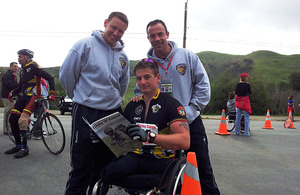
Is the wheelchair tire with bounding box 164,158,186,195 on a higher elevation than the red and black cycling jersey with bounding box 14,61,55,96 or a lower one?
lower

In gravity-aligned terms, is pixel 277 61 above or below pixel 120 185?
above

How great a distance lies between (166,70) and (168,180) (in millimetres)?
1174

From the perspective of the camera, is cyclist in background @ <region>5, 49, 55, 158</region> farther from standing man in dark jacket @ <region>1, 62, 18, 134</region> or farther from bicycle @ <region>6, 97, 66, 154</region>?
standing man in dark jacket @ <region>1, 62, 18, 134</region>

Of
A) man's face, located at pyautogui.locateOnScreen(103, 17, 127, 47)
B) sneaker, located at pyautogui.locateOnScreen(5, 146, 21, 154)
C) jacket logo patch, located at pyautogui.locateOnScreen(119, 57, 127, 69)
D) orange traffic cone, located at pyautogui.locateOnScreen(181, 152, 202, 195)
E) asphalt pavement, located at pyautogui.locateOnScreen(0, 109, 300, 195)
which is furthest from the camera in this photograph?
sneaker, located at pyautogui.locateOnScreen(5, 146, 21, 154)

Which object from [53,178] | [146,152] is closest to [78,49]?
[146,152]

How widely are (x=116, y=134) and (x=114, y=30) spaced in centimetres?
106

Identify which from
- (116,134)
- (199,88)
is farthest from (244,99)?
(116,134)

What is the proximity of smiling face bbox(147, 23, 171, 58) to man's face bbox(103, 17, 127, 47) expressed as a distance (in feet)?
0.92

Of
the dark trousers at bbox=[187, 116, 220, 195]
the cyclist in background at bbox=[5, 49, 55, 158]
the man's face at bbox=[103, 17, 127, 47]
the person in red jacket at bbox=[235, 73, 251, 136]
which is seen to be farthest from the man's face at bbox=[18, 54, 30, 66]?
the person in red jacket at bbox=[235, 73, 251, 136]

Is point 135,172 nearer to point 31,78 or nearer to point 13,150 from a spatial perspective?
point 31,78

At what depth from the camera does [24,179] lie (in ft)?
12.4

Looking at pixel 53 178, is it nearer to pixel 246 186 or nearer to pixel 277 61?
pixel 246 186

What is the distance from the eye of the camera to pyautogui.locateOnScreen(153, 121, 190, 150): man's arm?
1927 millimetres

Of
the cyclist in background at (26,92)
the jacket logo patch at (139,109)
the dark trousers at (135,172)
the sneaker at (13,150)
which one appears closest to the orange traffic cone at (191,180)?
the dark trousers at (135,172)
